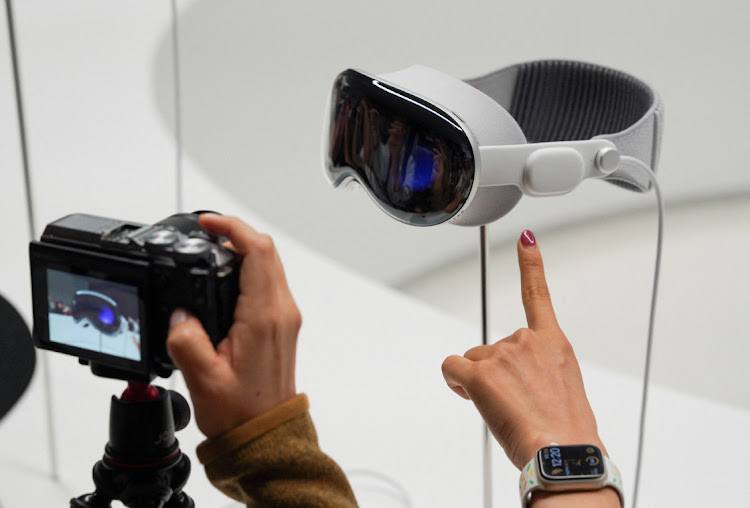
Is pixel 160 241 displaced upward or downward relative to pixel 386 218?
upward

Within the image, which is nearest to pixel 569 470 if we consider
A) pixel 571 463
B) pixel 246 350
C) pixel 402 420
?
pixel 571 463

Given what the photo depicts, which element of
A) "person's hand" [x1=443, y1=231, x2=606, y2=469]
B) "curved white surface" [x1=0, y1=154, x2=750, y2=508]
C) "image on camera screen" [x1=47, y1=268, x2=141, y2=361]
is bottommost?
"curved white surface" [x1=0, y1=154, x2=750, y2=508]

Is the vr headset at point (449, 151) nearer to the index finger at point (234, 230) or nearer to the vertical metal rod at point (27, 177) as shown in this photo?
the index finger at point (234, 230)

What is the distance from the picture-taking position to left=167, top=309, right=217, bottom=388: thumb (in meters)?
0.57

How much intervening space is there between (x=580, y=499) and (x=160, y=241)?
12.6 inches

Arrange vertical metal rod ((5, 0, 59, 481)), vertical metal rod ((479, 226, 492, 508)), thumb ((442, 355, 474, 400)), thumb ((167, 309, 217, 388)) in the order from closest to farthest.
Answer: thumb ((167, 309, 217, 388)), thumb ((442, 355, 474, 400)), vertical metal rod ((479, 226, 492, 508)), vertical metal rod ((5, 0, 59, 481))

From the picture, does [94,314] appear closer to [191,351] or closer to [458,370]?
[191,351]

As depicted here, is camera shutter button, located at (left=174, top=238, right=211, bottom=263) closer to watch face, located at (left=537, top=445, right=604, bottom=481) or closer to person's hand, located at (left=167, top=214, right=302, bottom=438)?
person's hand, located at (left=167, top=214, right=302, bottom=438)

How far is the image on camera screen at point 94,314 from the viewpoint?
0.64 m

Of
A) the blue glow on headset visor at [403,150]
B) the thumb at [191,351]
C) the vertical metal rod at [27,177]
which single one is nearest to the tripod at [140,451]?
the thumb at [191,351]

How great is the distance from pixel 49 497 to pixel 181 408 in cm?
52

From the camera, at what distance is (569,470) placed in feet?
2.00

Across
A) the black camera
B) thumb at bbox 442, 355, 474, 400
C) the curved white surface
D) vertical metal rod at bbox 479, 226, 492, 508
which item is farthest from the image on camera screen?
the curved white surface

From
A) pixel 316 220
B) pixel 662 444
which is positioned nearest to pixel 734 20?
pixel 316 220
